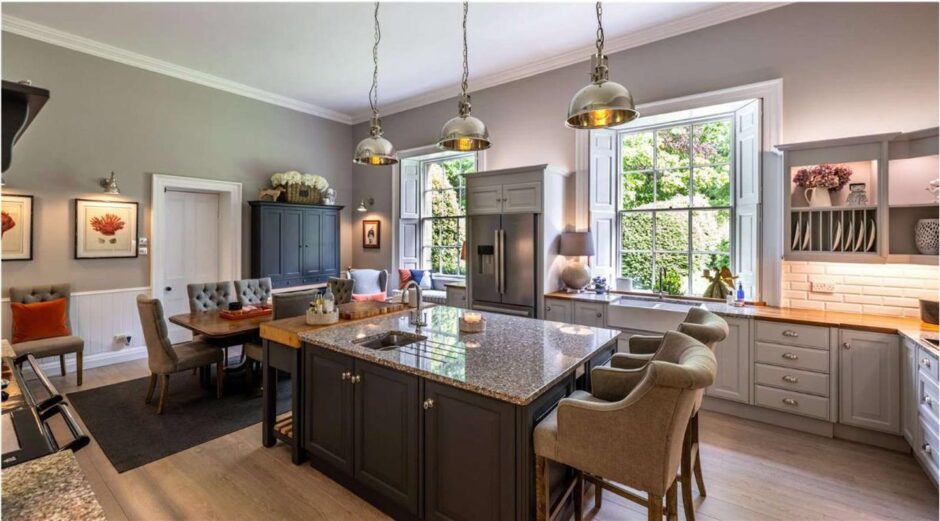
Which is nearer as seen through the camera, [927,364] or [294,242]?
[927,364]

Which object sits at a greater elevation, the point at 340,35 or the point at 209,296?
the point at 340,35

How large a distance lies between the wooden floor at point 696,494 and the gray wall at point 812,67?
8.50 ft

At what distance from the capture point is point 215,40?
15.1ft

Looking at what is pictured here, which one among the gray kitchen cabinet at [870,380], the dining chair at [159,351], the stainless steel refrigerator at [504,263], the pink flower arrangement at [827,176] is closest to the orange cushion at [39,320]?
the dining chair at [159,351]

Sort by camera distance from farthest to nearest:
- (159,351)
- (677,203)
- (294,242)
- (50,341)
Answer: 1. (294,242)
2. (677,203)
3. (50,341)
4. (159,351)

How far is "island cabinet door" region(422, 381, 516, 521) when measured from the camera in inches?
70.9

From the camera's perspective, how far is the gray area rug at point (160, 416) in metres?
3.02

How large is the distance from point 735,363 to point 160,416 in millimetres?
4890

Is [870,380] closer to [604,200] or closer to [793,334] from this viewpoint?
[793,334]

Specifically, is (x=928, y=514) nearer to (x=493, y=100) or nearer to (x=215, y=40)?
(x=493, y=100)

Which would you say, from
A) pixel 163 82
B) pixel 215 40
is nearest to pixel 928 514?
pixel 215 40

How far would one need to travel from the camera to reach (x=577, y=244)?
4531 millimetres

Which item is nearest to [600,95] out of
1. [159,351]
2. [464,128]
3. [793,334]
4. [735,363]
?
[464,128]

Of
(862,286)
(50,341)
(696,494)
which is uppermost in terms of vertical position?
(862,286)
